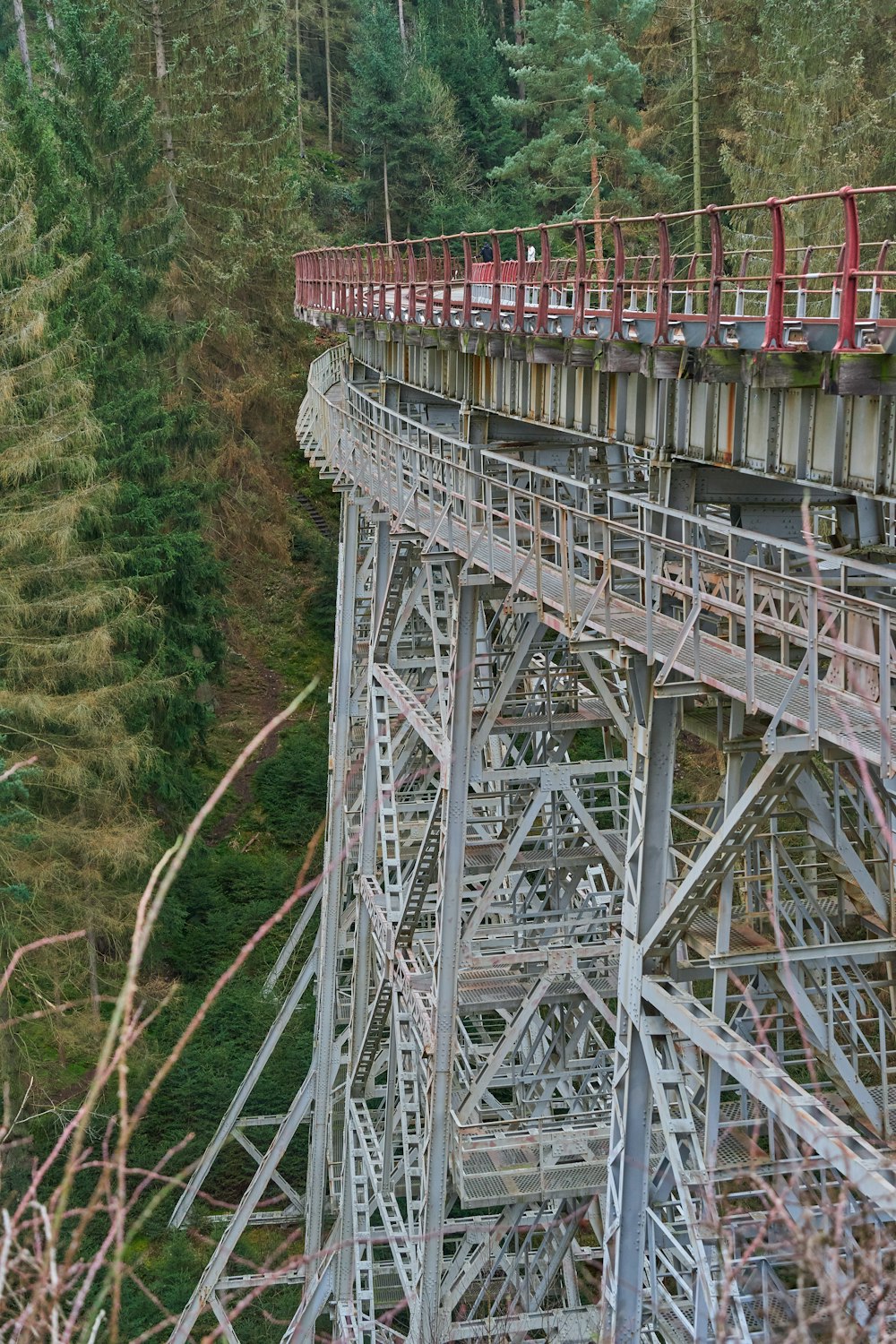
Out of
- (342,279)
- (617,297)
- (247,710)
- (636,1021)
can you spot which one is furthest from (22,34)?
(636,1021)

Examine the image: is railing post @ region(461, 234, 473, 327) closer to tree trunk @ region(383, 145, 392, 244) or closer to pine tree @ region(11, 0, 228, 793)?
pine tree @ region(11, 0, 228, 793)

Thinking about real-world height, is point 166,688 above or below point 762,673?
below

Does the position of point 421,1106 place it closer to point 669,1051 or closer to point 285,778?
point 669,1051

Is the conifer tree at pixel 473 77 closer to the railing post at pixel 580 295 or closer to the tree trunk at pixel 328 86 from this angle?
the tree trunk at pixel 328 86

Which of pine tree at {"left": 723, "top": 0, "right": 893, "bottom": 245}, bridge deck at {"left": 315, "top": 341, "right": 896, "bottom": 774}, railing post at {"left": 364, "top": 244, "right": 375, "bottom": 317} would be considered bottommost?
bridge deck at {"left": 315, "top": 341, "right": 896, "bottom": 774}

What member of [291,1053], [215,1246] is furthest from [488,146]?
[215,1246]

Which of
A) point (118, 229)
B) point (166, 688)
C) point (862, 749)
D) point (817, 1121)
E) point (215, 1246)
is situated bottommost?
point (215, 1246)

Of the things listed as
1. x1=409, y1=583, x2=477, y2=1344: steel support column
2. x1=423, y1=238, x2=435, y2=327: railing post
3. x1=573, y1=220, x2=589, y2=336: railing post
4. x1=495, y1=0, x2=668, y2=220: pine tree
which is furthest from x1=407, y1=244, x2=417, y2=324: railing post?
x1=495, y1=0, x2=668, y2=220: pine tree

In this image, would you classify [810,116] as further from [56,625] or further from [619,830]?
[619,830]
